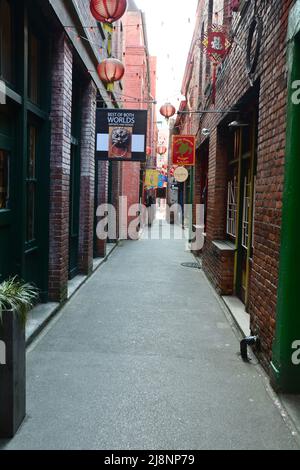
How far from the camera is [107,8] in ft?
20.9

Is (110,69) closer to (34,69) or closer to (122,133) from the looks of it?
(122,133)

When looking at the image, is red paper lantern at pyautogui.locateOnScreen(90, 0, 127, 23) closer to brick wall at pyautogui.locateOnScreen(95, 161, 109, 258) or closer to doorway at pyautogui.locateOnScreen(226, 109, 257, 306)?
doorway at pyautogui.locateOnScreen(226, 109, 257, 306)

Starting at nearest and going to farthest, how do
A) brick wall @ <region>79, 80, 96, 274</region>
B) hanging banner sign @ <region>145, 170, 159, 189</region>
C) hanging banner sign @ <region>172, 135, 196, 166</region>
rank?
brick wall @ <region>79, 80, 96, 274</region> < hanging banner sign @ <region>172, 135, 196, 166</region> < hanging banner sign @ <region>145, 170, 159, 189</region>

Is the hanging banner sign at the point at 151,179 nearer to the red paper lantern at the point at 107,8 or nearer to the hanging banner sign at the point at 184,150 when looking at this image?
the hanging banner sign at the point at 184,150

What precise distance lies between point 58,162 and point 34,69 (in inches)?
52.2

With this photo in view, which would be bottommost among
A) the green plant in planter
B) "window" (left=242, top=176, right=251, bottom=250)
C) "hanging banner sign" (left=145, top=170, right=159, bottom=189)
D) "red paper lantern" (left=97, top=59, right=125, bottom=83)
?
the green plant in planter

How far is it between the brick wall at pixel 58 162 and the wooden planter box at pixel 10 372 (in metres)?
3.59

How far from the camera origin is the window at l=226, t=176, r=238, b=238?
887 centimetres

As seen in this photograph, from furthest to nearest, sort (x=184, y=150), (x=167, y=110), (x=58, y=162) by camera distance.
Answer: (x=184, y=150) < (x=167, y=110) < (x=58, y=162)

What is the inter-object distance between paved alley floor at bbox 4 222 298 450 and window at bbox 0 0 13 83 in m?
3.16

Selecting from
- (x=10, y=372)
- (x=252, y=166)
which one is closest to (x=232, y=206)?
(x=252, y=166)

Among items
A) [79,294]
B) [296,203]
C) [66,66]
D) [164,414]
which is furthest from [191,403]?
[66,66]

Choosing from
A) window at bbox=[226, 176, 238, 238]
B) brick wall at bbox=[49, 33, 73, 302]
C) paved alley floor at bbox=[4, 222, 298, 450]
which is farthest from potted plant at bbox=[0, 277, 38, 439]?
window at bbox=[226, 176, 238, 238]

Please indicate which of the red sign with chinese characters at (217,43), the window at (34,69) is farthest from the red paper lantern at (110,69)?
the window at (34,69)
